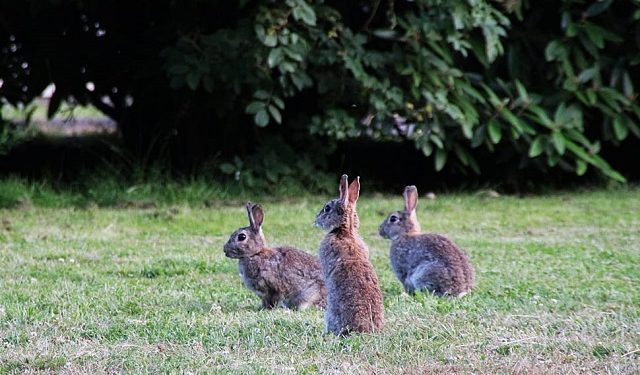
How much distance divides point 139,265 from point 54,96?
16.9 feet

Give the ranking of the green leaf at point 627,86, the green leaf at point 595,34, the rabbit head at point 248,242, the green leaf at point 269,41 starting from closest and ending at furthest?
the rabbit head at point 248,242 < the green leaf at point 269,41 < the green leaf at point 595,34 < the green leaf at point 627,86

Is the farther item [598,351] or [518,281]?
[518,281]

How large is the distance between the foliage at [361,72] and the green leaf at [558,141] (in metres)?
0.01

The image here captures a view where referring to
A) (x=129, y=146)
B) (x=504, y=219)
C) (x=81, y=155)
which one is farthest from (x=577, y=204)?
(x=81, y=155)

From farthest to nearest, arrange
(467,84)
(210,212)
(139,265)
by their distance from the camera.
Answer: (467,84)
(210,212)
(139,265)

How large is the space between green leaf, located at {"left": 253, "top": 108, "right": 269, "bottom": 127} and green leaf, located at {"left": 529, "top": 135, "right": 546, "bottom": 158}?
2.84 meters

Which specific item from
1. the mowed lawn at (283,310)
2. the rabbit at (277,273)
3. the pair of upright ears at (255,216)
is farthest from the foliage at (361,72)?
the rabbit at (277,273)

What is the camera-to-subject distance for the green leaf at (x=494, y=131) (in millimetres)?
11914

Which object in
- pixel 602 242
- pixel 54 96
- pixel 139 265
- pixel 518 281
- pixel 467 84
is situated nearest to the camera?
pixel 518 281

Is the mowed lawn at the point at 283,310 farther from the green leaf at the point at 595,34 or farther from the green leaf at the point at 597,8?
the green leaf at the point at 597,8

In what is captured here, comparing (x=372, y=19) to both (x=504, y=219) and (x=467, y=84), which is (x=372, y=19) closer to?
(x=467, y=84)

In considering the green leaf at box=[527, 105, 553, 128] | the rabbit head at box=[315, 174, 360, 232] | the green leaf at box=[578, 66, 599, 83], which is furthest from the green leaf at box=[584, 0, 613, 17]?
the rabbit head at box=[315, 174, 360, 232]

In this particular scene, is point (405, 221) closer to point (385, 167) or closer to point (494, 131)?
point (494, 131)

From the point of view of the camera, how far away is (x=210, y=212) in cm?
1121
